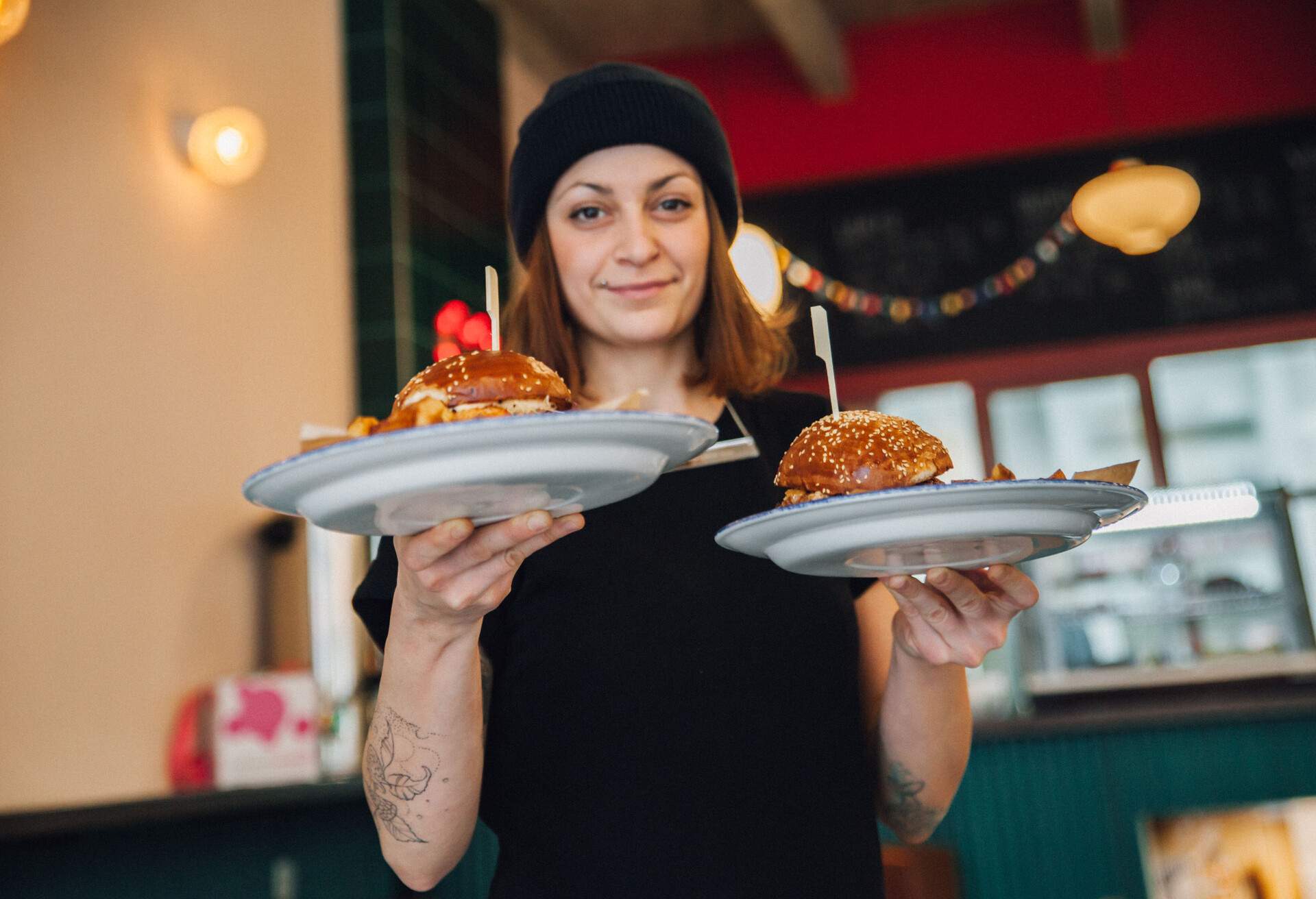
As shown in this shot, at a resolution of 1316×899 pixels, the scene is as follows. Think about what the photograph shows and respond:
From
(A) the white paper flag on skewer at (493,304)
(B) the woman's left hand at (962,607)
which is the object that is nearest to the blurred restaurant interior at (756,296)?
(B) the woman's left hand at (962,607)

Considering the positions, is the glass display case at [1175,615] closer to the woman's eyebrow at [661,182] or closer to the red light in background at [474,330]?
the red light in background at [474,330]

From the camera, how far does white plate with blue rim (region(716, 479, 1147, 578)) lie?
0.87 meters

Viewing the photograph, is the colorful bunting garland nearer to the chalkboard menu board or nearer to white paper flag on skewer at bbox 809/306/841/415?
the chalkboard menu board

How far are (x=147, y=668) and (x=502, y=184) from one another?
106 inches

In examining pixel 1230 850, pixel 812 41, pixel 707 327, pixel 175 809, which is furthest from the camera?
pixel 812 41

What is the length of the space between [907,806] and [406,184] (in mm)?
3173

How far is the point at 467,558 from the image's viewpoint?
0.85 metres

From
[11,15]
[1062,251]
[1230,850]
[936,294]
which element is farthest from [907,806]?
[1062,251]

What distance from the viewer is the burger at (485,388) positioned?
91cm

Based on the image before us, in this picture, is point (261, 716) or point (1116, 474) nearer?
point (1116, 474)

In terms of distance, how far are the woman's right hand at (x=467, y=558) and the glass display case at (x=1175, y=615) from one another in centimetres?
265

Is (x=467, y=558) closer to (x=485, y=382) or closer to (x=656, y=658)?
(x=485, y=382)

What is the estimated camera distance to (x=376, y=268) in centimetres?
391

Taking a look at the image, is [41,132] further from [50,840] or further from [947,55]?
[947,55]
